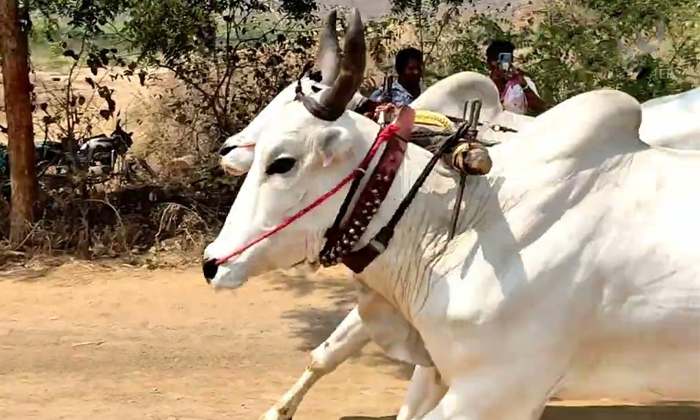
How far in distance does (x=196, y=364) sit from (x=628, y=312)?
295 centimetres

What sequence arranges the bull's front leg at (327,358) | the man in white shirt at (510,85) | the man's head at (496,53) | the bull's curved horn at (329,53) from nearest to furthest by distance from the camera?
the bull's curved horn at (329,53)
the bull's front leg at (327,358)
the man in white shirt at (510,85)
the man's head at (496,53)

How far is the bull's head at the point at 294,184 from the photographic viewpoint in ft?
9.21

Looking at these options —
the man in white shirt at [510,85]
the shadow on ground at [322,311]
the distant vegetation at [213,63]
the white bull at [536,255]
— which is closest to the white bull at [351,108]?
the white bull at [536,255]

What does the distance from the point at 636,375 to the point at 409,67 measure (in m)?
3.10

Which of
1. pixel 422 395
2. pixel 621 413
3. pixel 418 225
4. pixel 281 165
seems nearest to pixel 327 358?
pixel 422 395

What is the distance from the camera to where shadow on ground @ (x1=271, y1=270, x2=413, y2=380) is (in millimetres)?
5272

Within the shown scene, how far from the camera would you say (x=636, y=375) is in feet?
8.94

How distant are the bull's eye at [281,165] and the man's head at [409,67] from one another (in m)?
2.85

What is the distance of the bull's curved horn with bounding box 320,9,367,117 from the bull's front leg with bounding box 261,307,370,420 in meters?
1.60

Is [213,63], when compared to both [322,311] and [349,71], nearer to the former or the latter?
[322,311]

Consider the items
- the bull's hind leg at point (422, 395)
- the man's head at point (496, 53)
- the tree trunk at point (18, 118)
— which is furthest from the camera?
the tree trunk at point (18, 118)

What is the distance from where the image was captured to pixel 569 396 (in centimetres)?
279

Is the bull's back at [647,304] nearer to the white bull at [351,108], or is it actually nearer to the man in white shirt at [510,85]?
the white bull at [351,108]

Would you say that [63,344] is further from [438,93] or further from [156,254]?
[438,93]
